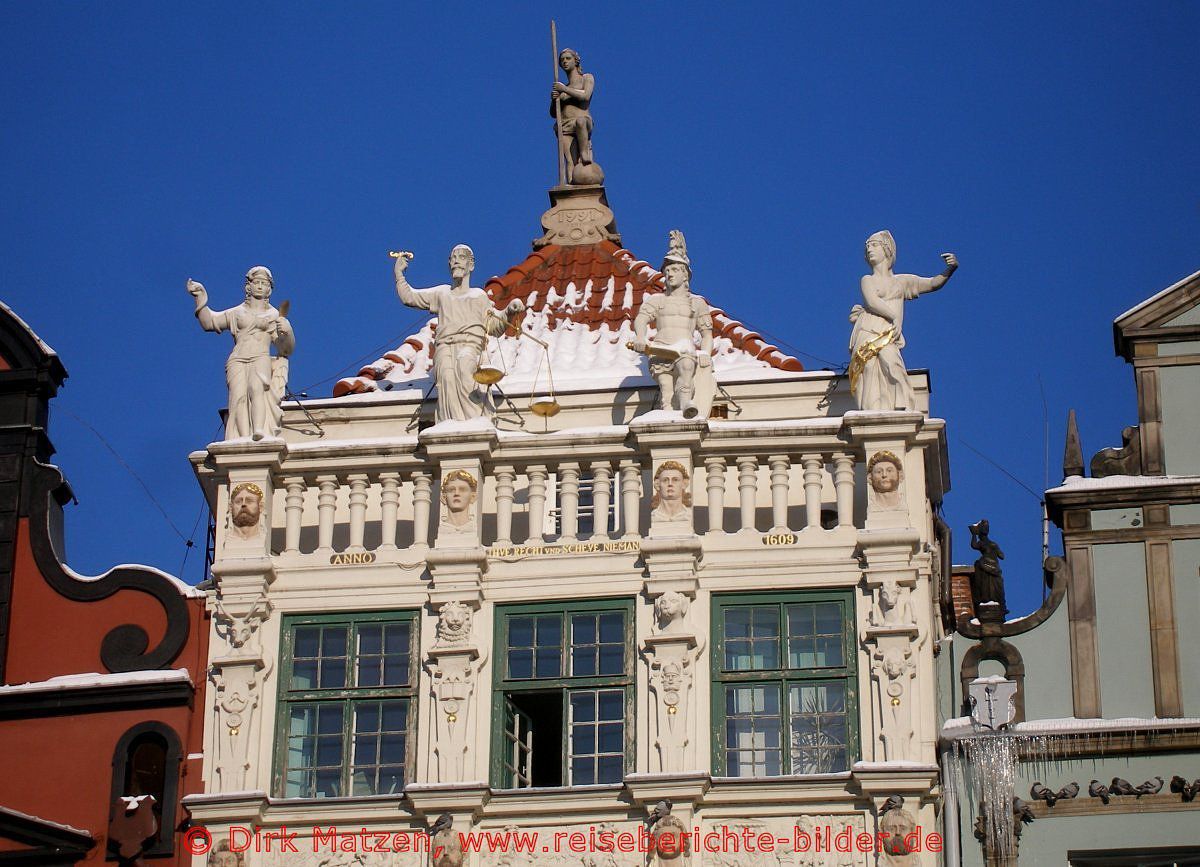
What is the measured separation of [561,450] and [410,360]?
477 cm

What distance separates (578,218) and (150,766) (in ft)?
35.8

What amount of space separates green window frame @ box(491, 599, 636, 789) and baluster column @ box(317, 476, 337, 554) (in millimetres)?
2223

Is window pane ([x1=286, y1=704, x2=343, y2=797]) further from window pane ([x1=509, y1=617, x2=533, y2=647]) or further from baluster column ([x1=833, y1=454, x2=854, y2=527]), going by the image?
baluster column ([x1=833, y1=454, x2=854, y2=527])

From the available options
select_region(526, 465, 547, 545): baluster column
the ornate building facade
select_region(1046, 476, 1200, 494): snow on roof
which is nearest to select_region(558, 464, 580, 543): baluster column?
the ornate building facade

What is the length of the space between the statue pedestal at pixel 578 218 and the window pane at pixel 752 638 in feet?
29.0

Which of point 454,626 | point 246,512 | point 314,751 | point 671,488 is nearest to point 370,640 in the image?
point 454,626

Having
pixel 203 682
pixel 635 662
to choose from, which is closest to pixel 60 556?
pixel 203 682

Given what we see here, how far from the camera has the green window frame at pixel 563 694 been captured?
3247 centimetres

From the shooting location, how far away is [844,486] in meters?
33.4

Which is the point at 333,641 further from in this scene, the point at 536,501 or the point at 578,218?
the point at 578,218

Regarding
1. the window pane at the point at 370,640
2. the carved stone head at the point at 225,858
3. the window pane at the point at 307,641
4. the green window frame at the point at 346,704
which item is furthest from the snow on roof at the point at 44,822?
the window pane at the point at 370,640

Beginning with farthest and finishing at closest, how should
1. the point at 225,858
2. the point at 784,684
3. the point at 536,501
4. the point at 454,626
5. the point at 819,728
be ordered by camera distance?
the point at 536,501 → the point at 454,626 → the point at 784,684 → the point at 819,728 → the point at 225,858

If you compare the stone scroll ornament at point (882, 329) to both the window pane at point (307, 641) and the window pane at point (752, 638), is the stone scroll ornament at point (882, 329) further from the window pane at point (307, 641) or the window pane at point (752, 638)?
the window pane at point (307, 641)

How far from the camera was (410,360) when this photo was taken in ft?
125
